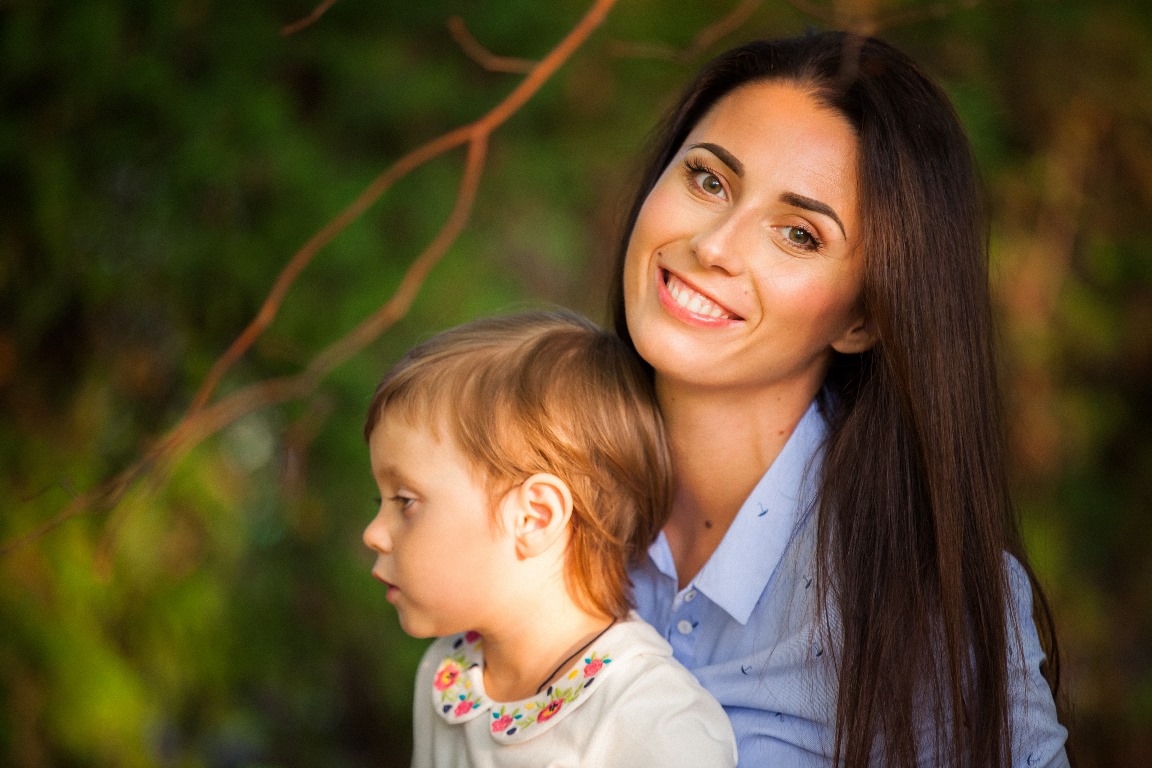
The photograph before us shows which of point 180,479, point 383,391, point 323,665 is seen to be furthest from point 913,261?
point 323,665

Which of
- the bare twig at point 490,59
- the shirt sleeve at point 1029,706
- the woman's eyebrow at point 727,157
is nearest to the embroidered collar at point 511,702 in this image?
the shirt sleeve at point 1029,706

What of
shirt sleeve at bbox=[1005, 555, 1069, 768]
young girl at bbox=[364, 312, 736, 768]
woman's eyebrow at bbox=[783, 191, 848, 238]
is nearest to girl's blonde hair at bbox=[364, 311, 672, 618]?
young girl at bbox=[364, 312, 736, 768]

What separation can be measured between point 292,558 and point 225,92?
114 centimetres

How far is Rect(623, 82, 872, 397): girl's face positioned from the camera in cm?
158

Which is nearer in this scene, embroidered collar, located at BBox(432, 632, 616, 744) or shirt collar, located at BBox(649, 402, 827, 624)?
embroidered collar, located at BBox(432, 632, 616, 744)

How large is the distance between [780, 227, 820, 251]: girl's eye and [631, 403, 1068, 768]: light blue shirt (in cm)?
30

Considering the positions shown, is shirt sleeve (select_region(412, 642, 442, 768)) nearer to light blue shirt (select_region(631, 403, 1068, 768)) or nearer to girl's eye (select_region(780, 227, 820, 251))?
light blue shirt (select_region(631, 403, 1068, 768))

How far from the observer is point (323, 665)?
115 inches

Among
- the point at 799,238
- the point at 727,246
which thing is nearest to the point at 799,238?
the point at 799,238

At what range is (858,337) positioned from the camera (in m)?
1.71

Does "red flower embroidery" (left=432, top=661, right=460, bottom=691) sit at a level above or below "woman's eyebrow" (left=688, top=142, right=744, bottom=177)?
below

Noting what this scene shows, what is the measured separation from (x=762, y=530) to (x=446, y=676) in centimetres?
52

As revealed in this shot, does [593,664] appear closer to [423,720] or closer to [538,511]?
[538,511]

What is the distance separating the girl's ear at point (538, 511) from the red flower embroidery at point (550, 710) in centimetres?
20
